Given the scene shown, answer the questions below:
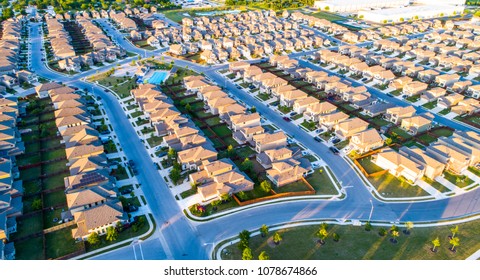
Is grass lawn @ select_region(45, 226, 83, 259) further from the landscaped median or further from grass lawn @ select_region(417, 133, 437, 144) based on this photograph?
grass lawn @ select_region(417, 133, 437, 144)

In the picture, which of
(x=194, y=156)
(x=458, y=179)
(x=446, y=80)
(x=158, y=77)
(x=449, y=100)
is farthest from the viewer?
(x=158, y=77)

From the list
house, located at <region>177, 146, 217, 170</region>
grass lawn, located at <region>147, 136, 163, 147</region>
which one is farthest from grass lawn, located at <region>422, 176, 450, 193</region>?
grass lawn, located at <region>147, 136, 163, 147</region>

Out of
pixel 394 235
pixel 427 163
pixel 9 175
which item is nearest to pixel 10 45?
pixel 9 175

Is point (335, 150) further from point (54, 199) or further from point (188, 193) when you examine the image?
point (54, 199)

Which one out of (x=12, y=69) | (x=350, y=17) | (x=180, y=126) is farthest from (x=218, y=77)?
(x=350, y=17)

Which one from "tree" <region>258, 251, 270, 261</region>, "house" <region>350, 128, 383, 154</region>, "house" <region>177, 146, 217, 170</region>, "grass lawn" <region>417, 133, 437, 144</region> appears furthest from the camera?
"grass lawn" <region>417, 133, 437, 144</region>

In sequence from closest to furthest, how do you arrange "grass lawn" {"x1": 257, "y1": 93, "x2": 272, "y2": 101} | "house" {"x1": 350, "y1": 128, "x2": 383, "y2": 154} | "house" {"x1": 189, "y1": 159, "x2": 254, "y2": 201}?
"house" {"x1": 189, "y1": 159, "x2": 254, "y2": 201}, "house" {"x1": 350, "y1": 128, "x2": 383, "y2": 154}, "grass lawn" {"x1": 257, "y1": 93, "x2": 272, "y2": 101}

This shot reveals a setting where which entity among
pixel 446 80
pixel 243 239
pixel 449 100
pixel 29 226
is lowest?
pixel 29 226
